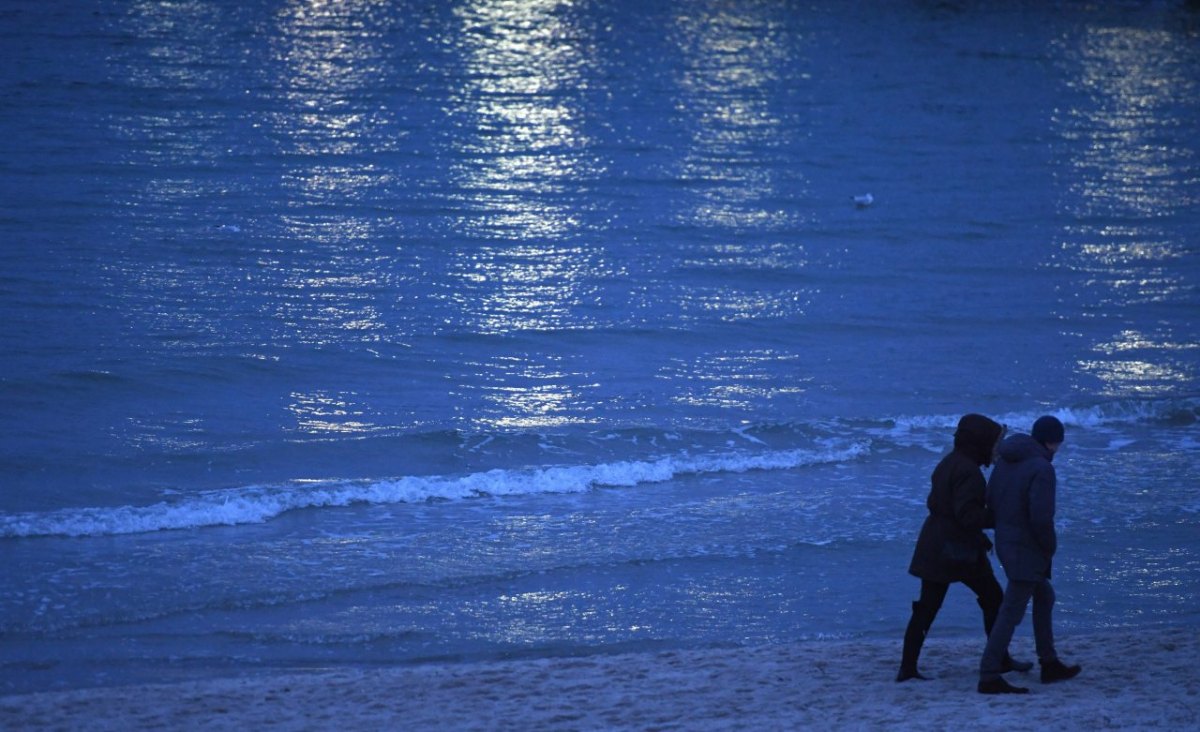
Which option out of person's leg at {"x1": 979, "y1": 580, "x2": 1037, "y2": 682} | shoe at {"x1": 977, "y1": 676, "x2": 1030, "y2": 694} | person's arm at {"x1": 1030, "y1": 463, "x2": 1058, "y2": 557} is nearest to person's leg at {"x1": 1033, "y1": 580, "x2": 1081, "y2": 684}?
person's leg at {"x1": 979, "y1": 580, "x2": 1037, "y2": 682}

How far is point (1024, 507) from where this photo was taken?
6555mm

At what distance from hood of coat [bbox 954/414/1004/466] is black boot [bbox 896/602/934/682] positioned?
2.67 ft

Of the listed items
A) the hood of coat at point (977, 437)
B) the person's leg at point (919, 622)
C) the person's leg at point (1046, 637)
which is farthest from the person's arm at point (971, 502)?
the person's leg at point (1046, 637)

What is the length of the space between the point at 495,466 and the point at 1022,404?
222 inches

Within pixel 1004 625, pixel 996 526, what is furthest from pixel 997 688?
pixel 996 526

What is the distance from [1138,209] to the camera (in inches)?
1021

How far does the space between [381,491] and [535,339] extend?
19.0 feet

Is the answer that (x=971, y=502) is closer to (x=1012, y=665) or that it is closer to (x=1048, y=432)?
(x=1048, y=432)

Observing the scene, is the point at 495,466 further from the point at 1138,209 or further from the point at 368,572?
the point at 1138,209

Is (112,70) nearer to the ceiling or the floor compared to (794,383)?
nearer to the ceiling

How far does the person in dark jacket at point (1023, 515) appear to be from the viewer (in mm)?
6469

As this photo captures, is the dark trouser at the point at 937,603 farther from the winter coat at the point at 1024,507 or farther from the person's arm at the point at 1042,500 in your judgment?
the person's arm at the point at 1042,500

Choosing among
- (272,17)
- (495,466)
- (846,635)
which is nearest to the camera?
(846,635)

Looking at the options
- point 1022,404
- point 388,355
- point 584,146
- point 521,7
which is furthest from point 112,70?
point 1022,404
